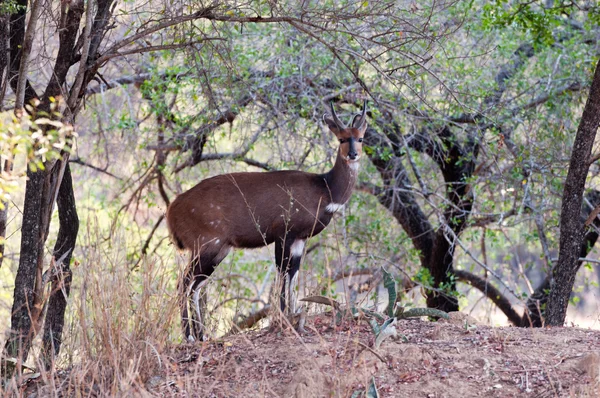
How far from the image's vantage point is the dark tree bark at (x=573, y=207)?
6.95 metres

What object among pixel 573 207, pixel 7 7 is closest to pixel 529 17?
pixel 573 207

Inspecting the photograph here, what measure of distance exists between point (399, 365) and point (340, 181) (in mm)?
3232

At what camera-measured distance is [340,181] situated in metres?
8.36

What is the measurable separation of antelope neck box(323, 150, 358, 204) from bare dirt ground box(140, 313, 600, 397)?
2.23m

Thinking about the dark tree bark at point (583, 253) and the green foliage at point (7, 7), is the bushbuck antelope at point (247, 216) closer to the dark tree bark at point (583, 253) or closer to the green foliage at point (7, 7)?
the green foliage at point (7, 7)

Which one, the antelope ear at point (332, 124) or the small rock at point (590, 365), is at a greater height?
the antelope ear at point (332, 124)

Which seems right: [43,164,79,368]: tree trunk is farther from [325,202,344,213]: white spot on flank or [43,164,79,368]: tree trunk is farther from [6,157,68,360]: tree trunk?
[325,202,344,213]: white spot on flank

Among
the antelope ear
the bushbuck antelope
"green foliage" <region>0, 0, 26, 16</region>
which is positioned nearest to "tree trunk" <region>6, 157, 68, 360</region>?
"green foliage" <region>0, 0, 26, 16</region>

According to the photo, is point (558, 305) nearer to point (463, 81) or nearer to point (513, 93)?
point (463, 81)

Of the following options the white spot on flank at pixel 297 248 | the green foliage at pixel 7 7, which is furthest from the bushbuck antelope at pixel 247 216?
the green foliage at pixel 7 7

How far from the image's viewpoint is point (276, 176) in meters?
8.03

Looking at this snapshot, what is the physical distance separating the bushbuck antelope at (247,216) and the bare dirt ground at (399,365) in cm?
160

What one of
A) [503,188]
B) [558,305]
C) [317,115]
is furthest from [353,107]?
[558,305]

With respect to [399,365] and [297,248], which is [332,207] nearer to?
[297,248]
